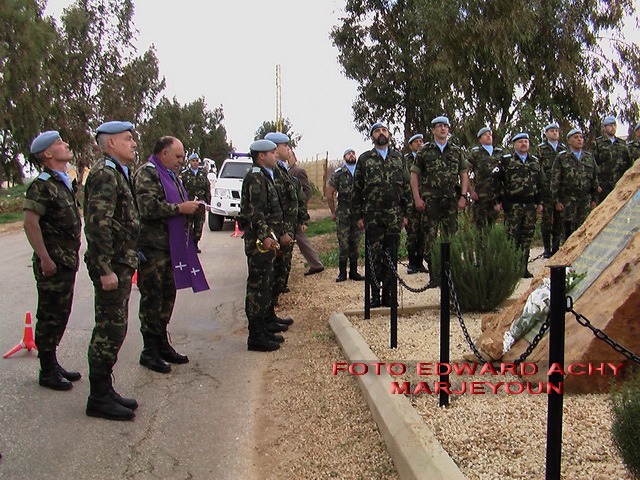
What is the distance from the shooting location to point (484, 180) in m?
9.02

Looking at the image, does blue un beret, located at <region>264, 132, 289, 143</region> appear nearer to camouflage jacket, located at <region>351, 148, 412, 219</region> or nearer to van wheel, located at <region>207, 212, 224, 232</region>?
camouflage jacket, located at <region>351, 148, 412, 219</region>

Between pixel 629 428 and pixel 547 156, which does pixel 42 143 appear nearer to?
pixel 629 428

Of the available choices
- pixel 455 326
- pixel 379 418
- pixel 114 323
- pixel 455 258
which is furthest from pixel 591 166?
pixel 114 323

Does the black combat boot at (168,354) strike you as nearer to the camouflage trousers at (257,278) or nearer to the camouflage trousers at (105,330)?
the camouflage trousers at (257,278)

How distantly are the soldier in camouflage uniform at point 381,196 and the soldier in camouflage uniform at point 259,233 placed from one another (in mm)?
1422

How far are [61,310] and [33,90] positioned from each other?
26.1 m

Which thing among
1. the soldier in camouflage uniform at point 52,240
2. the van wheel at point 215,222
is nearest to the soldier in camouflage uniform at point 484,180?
the soldier in camouflage uniform at point 52,240

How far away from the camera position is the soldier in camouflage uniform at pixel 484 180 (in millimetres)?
8953

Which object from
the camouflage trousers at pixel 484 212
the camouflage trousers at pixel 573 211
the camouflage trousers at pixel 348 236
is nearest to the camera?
the camouflage trousers at pixel 348 236

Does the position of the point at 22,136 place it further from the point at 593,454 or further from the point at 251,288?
the point at 593,454

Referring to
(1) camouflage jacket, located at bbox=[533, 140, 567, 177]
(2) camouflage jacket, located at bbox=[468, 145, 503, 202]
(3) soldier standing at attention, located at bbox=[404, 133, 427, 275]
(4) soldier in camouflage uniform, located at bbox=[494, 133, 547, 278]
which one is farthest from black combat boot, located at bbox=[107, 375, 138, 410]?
(1) camouflage jacket, located at bbox=[533, 140, 567, 177]

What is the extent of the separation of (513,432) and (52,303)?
133 inches

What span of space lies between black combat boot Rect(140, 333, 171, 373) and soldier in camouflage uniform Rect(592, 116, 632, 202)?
8.71m

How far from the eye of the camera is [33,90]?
89.7ft
